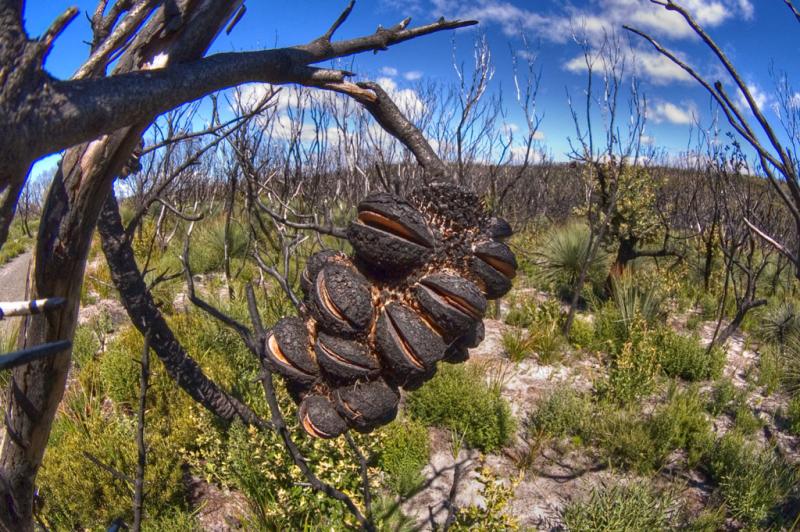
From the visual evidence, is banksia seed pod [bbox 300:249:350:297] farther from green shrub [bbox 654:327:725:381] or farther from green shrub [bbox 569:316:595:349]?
green shrub [bbox 569:316:595:349]

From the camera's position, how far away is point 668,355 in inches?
233

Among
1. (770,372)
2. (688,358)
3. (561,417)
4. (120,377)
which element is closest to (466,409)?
(561,417)

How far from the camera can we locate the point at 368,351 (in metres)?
0.67

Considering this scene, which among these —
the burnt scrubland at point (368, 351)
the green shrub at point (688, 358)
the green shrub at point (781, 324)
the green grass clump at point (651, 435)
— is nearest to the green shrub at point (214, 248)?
the burnt scrubland at point (368, 351)

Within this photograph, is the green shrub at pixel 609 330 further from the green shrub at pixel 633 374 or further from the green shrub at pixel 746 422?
the green shrub at pixel 746 422

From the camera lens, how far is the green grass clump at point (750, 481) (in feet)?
12.1

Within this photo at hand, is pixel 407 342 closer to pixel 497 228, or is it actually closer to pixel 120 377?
pixel 497 228

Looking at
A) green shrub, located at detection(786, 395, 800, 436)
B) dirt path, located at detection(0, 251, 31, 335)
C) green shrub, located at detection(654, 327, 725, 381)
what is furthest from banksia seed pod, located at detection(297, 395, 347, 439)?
dirt path, located at detection(0, 251, 31, 335)

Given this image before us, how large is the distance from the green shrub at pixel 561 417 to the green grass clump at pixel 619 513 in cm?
114

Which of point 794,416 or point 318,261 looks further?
point 794,416

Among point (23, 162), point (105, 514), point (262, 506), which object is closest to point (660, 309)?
point (262, 506)

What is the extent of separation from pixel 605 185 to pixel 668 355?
2964 millimetres

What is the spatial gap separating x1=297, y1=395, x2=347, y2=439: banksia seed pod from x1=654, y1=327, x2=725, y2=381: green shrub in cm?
609

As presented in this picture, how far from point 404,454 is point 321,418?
370cm
